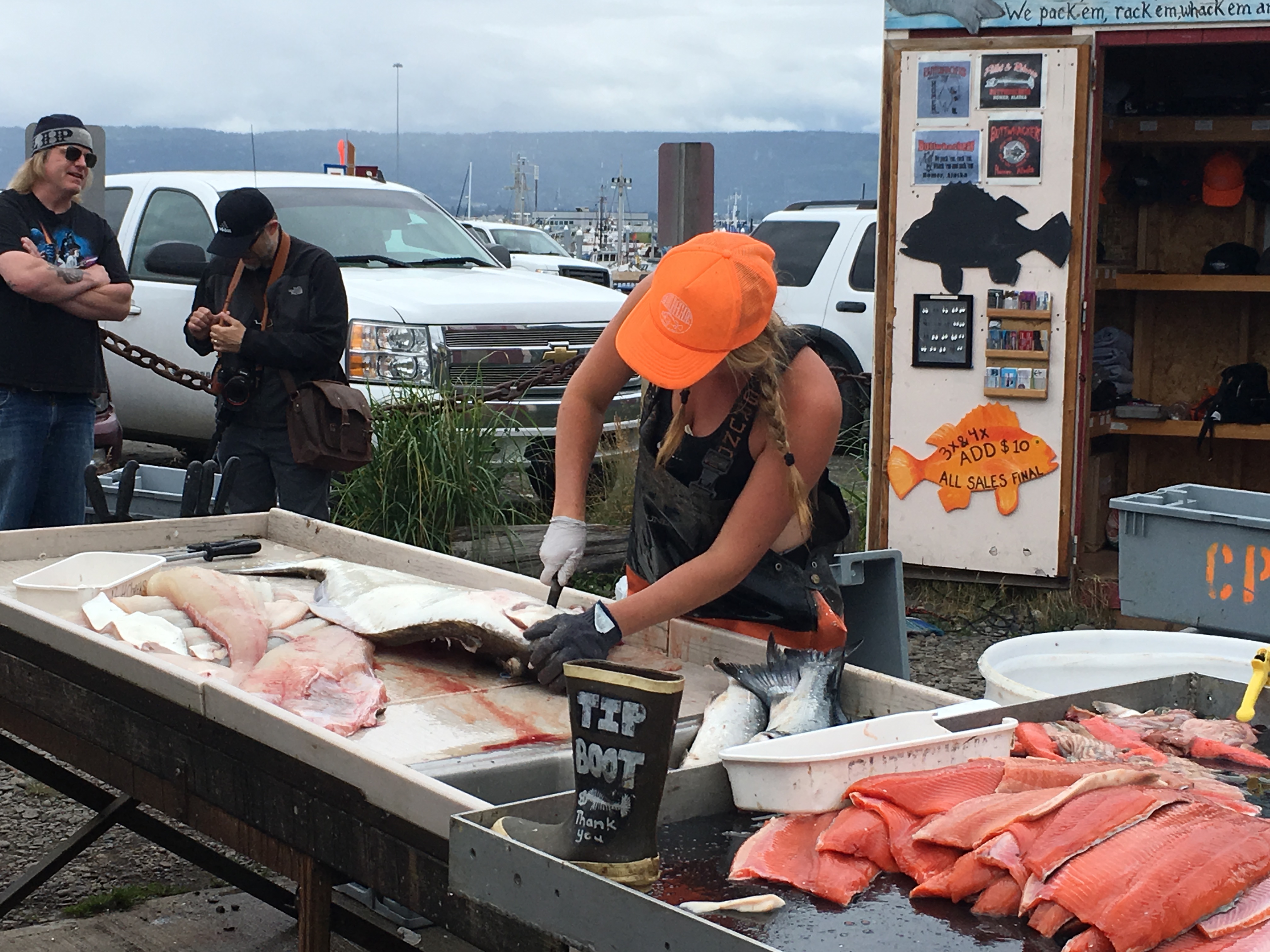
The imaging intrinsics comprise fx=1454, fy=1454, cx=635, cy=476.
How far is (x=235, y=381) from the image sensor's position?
643cm

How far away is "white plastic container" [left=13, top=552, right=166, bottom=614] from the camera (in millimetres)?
3852

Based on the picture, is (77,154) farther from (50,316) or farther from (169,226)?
(169,226)

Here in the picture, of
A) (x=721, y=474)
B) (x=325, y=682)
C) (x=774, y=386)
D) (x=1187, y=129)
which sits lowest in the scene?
(x=325, y=682)

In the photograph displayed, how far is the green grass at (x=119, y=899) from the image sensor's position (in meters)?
4.70

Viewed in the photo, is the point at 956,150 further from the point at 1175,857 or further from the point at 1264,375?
the point at 1175,857

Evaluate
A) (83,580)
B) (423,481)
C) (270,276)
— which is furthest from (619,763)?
(423,481)

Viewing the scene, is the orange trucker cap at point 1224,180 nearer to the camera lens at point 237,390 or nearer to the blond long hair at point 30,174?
the camera lens at point 237,390

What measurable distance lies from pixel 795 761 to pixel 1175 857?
631 millimetres

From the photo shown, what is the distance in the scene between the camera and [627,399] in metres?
9.25

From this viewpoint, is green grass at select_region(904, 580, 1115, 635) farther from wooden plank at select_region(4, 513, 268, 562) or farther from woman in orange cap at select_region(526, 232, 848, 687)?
woman in orange cap at select_region(526, 232, 848, 687)

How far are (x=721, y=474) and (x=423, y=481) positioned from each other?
4.57 metres

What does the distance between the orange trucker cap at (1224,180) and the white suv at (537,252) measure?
1391cm

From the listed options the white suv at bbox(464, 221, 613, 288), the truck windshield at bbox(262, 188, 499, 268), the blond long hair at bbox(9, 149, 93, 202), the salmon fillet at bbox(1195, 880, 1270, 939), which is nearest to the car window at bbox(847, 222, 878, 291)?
the truck windshield at bbox(262, 188, 499, 268)

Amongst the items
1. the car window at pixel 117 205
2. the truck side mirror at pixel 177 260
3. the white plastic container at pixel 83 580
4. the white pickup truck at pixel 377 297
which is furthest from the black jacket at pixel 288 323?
the car window at pixel 117 205
